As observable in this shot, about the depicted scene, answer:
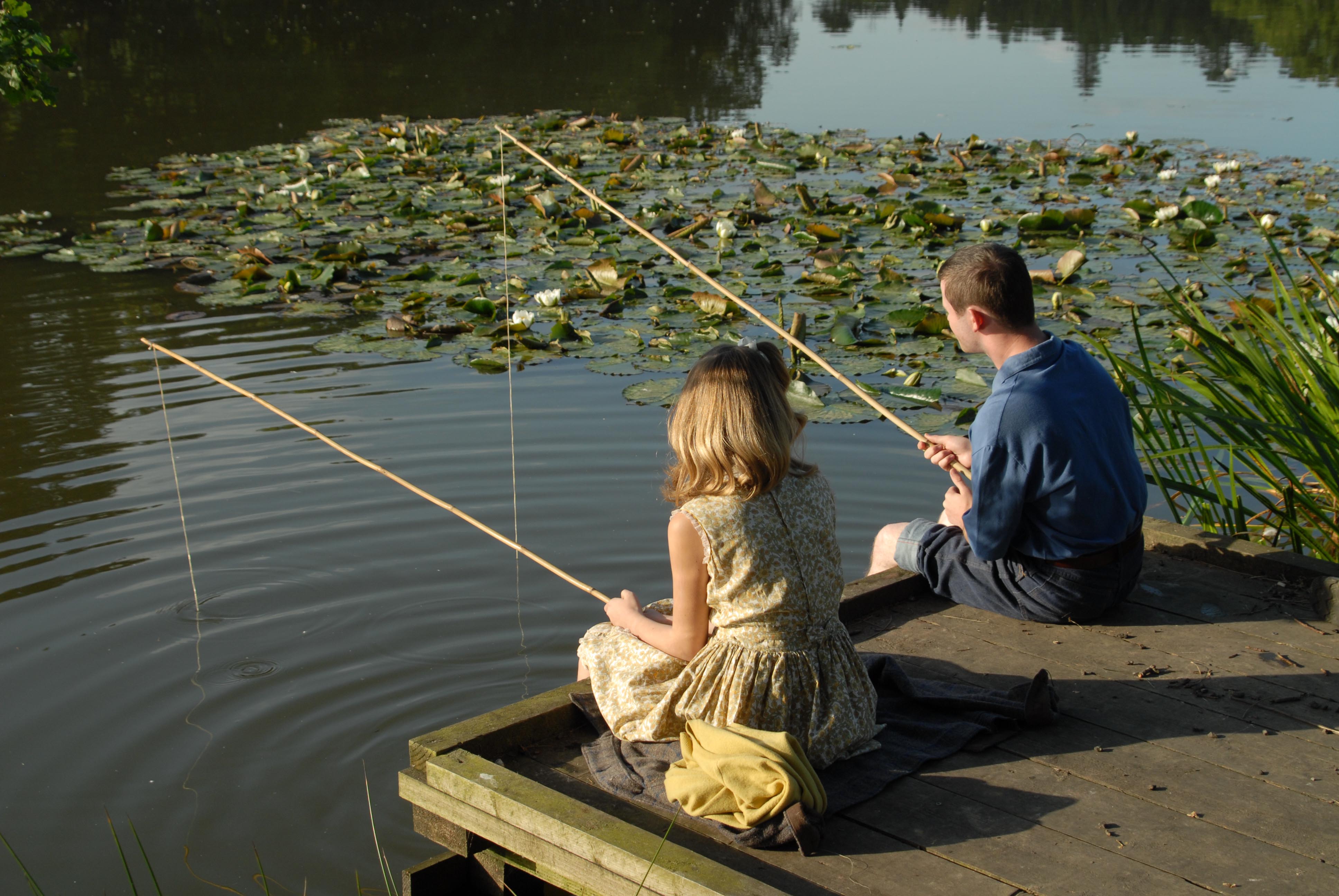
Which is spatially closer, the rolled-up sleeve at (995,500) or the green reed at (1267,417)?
the rolled-up sleeve at (995,500)

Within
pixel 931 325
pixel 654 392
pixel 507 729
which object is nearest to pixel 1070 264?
pixel 931 325

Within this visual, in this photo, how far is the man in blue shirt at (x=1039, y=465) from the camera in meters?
2.74

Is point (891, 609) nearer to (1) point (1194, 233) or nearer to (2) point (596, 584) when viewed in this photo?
(2) point (596, 584)

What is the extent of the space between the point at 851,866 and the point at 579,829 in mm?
484

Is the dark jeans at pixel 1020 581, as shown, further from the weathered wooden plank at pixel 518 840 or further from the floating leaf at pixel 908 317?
the floating leaf at pixel 908 317

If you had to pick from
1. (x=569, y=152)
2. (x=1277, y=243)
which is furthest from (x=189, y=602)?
(x=569, y=152)

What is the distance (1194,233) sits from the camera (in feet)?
24.4

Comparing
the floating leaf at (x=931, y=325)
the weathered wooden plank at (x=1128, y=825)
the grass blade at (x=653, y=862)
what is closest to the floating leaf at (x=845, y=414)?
the floating leaf at (x=931, y=325)

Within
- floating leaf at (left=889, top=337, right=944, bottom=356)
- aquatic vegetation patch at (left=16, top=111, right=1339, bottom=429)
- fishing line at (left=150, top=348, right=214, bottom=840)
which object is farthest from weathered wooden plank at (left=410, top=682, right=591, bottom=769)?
floating leaf at (left=889, top=337, right=944, bottom=356)

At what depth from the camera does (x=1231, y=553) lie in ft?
10.8

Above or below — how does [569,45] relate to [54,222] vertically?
above

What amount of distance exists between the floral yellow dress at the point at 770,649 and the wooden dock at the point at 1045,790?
0.17m

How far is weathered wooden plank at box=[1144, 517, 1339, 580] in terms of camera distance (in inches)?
124

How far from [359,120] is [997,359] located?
11738mm
